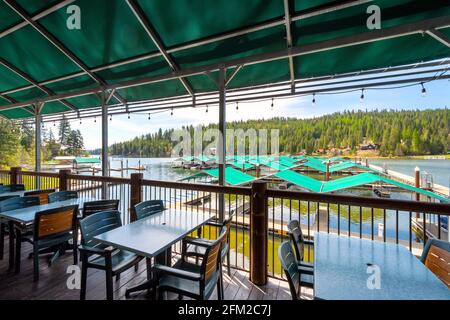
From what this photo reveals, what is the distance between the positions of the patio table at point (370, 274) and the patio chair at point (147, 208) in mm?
2011

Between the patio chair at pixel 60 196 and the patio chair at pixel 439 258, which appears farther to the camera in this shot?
the patio chair at pixel 60 196

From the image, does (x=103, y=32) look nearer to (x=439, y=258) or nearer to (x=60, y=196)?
(x=60, y=196)

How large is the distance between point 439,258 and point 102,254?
2.73 meters

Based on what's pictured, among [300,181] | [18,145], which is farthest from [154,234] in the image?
[18,145]

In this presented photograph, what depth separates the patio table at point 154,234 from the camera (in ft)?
5.77

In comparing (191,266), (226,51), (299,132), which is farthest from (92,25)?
(299,132)

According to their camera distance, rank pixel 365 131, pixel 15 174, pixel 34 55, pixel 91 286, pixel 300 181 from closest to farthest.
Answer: pixel 91 286, pixel 34 55, pixel 15 174, pixel 365 131, pixel 300 181

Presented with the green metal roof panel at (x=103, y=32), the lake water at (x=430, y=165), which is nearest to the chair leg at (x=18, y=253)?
the green metal roof panel at (x=103, y=32)

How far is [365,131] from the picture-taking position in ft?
20.5

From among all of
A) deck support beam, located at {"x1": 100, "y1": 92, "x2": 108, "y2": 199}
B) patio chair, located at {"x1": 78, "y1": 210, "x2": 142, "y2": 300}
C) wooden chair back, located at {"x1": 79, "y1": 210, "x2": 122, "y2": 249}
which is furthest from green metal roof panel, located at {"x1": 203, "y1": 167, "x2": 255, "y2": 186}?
patio chair, located at {"x1": 78, "y1": 210, "x2": 142, "y2": 300}

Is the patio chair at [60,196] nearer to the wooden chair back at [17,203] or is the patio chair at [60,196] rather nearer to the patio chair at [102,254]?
the wooden chair back at [17,203]
